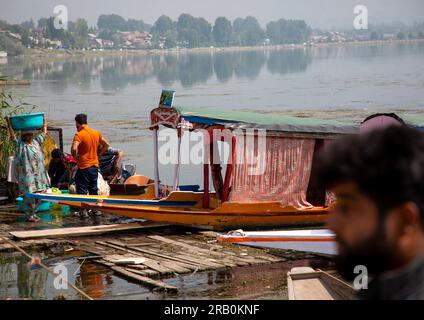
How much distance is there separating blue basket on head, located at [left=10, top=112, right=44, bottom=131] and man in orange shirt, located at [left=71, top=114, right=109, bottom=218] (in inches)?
21.1

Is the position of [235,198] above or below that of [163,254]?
above

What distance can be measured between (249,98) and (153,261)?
3238 cm

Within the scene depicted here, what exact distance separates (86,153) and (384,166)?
32.9 ft

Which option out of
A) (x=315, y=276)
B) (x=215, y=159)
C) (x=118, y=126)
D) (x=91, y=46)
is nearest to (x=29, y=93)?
(x=118, y=126)

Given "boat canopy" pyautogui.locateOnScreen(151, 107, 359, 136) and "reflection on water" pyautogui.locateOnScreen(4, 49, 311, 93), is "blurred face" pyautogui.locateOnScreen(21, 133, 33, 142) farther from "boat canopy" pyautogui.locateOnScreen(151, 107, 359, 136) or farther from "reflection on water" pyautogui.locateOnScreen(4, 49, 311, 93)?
"reflection on water" pyautogui.locateOnScreen(4, 49, 311, 93)

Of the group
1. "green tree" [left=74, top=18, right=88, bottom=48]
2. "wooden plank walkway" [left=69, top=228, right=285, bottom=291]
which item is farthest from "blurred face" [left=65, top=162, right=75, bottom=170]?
"green tree" [left=74, top=18, right=88, bottom=48]

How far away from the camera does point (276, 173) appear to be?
438 inches

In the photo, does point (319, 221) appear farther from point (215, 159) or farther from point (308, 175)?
point (215, 159)

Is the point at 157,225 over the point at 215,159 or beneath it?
beneath

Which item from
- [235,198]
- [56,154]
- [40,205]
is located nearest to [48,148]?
[56,154]

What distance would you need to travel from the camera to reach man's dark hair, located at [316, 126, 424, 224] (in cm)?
195

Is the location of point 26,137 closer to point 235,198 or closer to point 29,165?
point 29,165

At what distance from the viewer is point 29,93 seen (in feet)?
146

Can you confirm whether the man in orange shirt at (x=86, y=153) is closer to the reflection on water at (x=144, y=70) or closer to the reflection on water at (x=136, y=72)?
the reflection on water at (x=136, y=72)
